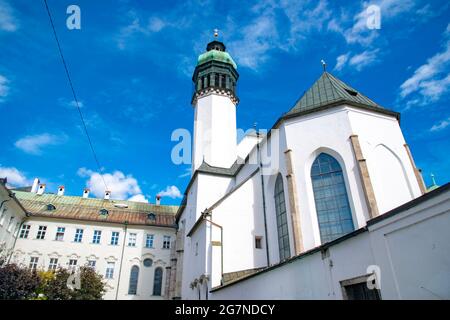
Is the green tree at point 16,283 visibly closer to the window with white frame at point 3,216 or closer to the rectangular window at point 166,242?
the window with white frame at point 3,216

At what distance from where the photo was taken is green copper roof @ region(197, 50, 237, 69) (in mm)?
30969

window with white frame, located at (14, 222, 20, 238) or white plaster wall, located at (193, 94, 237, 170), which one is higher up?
white plaster wall, located at (193, 94, 237, 170)

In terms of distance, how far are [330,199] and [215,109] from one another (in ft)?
55.5

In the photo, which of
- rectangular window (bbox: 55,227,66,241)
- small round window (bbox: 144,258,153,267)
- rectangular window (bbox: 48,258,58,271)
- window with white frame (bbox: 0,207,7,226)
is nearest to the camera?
window with white frame (bbox: 0,207,7,226)

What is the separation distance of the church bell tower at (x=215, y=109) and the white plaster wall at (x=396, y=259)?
A: 743 inches

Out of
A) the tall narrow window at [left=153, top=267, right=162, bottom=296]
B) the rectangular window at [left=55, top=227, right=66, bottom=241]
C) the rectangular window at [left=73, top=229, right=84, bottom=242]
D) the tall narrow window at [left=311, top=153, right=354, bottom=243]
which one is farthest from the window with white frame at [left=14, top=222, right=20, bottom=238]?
the tall narrow window at [left=311, top=153, right=354, bottom=243]

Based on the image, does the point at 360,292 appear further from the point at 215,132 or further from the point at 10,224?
the point at 10,224

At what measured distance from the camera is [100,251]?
106 ft

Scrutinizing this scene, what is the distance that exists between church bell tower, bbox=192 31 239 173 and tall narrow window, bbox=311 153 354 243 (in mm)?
12889

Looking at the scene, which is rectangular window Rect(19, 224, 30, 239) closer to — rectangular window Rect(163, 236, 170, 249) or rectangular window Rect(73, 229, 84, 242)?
rectangular window Rect(73, 229, 84, 242)

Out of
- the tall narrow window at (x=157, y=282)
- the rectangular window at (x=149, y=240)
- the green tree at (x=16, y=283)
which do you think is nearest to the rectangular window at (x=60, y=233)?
the rectangular window at (x=149, y=240)

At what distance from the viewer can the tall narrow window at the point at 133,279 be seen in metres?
31.2
